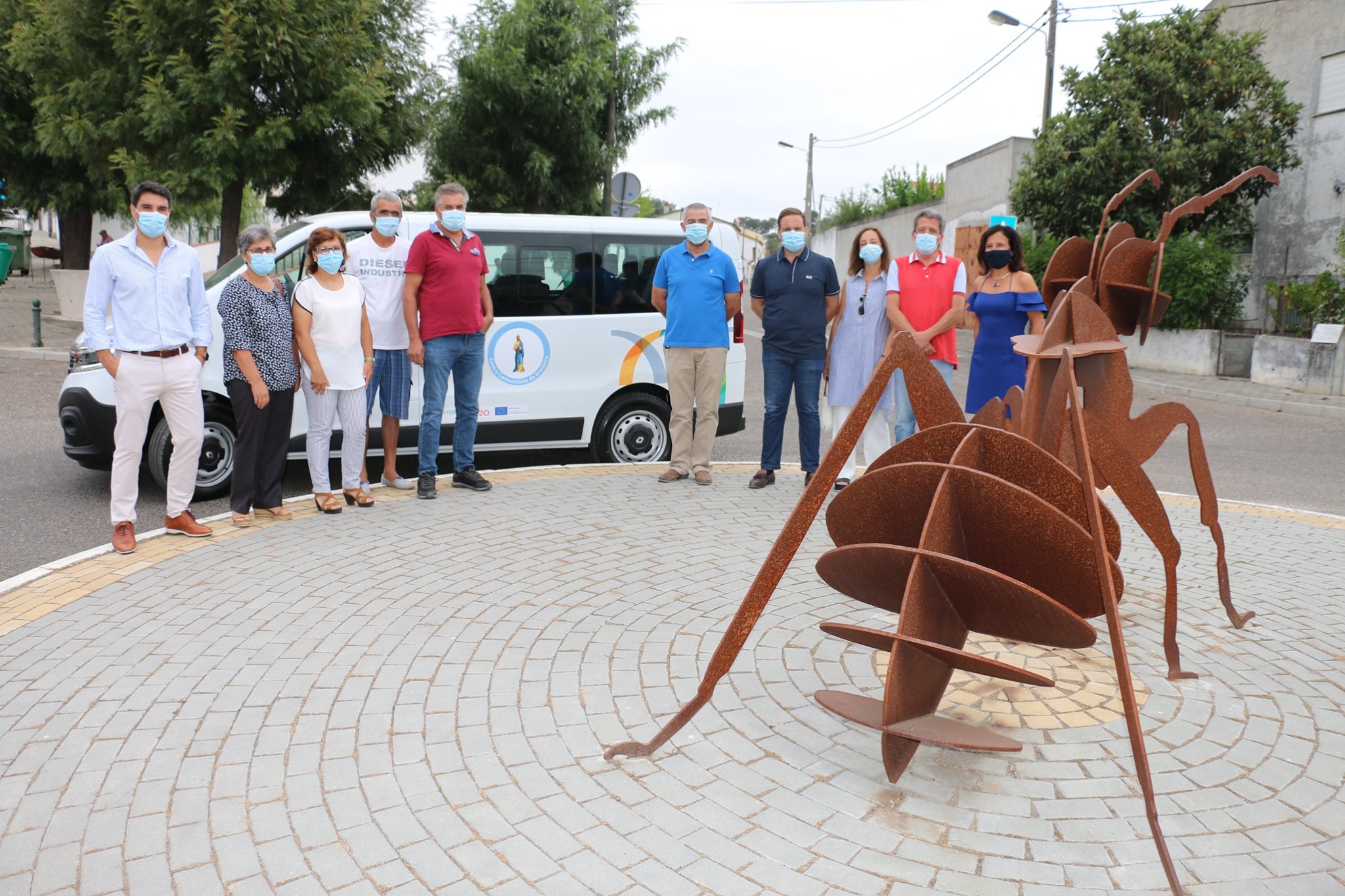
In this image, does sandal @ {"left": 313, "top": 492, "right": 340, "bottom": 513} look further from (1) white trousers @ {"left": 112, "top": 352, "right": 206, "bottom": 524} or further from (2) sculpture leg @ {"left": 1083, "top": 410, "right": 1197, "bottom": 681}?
(2) sculpture leg @ {"left": 1083, "top": 410, "right": 1197, "bottom": 681}

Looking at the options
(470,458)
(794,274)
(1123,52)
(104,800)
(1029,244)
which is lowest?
(104,800)

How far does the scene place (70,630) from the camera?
4191 mm

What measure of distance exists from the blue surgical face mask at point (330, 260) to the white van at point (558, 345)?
951 millimetres

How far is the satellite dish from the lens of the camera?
16469mm

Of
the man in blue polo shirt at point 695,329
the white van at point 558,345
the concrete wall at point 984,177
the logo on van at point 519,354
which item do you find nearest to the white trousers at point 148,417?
the white van at point 558,345

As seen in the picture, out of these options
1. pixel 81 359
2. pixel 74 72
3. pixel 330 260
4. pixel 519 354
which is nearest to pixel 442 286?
pixel 330 260

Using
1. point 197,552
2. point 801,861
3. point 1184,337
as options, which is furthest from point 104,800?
point 1184,337

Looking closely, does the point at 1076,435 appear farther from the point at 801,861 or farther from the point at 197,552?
the point at 197,552

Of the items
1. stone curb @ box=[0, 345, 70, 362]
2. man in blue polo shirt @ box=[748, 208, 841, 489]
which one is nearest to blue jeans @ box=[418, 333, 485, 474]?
man in blue polo shirt @ box=[748, 208, 841, 489]

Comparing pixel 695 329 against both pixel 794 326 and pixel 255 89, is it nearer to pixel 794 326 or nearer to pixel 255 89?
pixel 794 326

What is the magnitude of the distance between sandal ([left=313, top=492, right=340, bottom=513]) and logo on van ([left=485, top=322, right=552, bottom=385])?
1.72 metres

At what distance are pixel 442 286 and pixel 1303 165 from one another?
16.5 meters

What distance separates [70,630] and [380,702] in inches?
66.2

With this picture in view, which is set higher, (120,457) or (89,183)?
(89,183)
